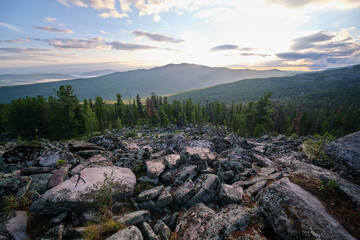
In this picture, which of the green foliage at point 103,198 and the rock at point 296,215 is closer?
the rock at point 296,215

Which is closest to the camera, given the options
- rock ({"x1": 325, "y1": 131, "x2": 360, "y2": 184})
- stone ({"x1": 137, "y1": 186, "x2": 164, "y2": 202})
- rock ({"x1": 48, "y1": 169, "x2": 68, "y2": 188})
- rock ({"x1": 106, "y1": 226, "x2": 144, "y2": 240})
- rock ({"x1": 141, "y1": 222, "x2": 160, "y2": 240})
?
rock ({"x1": 106, "y1": 226, "x2": 144, "y2": 240})

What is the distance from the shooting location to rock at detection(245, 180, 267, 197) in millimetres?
7824

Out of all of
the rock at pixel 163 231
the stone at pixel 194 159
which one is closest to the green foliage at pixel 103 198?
the rock at pixel 163 231

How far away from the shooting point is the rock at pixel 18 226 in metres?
5.60

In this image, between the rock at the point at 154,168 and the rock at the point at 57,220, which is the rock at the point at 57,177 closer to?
the rock at the point at 57,220

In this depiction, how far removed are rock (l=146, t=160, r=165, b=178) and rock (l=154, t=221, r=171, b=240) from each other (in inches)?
123

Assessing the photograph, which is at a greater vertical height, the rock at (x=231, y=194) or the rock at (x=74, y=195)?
the rock at (x=74, y=195)

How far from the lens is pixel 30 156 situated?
1042cm

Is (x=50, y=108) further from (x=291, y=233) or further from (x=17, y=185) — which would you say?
(x=291, y=233)

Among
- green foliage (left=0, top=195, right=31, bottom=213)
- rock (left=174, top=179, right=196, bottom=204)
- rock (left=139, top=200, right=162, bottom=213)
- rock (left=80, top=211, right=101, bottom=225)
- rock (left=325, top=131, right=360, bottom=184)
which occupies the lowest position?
rock (left=139, top=200, right=162, bottom=213)

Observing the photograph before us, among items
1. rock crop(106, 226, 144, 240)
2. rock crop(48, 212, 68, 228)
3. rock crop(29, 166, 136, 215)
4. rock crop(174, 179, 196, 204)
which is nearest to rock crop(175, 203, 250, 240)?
rock crop(174, 179, 196, 204)

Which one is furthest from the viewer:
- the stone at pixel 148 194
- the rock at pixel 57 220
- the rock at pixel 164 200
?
the stone at pixel 148 194

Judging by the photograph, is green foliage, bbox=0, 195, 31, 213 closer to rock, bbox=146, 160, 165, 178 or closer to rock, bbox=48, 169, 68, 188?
rock, bbox=48, 169, 68, 188

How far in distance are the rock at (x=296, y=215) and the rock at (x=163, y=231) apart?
412 centimetres
